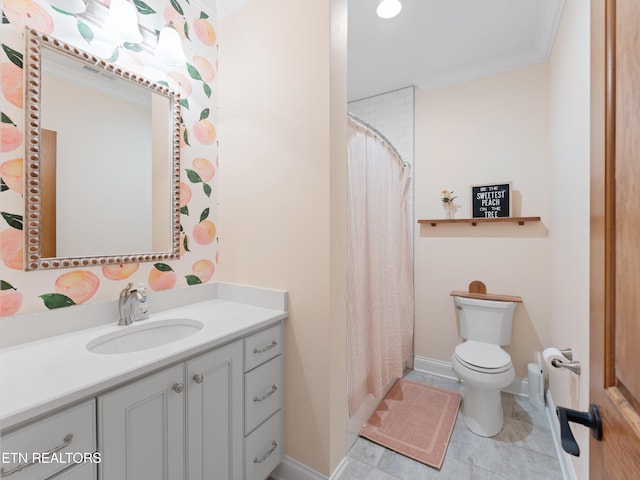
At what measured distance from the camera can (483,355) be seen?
2012 millimetres

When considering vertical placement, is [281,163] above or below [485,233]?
above

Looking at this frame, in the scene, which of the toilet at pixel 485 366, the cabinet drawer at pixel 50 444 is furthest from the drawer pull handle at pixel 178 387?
the toilet at pixel 485 366

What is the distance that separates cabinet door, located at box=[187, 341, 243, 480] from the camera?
3.51ft

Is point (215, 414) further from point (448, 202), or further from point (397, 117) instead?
point (397, 117)

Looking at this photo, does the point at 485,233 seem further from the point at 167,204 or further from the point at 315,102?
the point at 167,204

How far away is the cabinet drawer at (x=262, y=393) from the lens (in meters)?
1.28

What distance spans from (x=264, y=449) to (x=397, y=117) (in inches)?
111

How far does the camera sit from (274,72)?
1.53 meters

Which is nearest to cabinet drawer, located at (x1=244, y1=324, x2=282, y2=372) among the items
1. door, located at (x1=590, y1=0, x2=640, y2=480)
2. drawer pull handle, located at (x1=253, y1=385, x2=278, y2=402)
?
drawer pull handle, located at (x1=253, y1=385, x2=278, y2=402)

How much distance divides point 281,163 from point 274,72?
0.49 m

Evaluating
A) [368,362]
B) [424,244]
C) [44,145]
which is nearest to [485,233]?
[424,244]

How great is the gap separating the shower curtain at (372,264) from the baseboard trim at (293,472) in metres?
0.40

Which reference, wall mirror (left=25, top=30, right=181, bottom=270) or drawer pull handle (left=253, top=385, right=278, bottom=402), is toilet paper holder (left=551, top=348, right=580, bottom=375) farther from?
wall mirror (left=25, top=30, right=181, bottom=270)

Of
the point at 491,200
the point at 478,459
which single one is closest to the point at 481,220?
the point at 491,200
